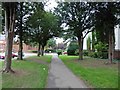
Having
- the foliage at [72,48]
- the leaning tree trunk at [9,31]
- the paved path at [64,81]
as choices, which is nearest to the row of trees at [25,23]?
the leaning tree trunk at [9,31]

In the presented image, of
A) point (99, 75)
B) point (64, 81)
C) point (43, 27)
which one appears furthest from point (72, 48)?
point (64, 81)

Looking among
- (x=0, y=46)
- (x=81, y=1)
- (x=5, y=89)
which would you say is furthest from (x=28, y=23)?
(x=0, y=46)

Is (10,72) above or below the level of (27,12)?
below

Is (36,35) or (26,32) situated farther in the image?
(36,35)

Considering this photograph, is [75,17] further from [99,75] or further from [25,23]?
[99,75]

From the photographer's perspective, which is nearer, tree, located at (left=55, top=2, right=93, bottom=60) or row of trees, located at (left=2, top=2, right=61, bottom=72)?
row of trees, located at (left=2, top=2, right=61, bottom=72)

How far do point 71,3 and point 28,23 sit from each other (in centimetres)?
641

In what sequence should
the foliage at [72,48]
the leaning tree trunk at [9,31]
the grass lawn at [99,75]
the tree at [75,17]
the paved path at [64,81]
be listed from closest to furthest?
the paved path at [64,81] < the grass lawn at [99,75] < the leaning tree trunk at [9,31] < the tree at [75,17] < the foliage at [72,48]

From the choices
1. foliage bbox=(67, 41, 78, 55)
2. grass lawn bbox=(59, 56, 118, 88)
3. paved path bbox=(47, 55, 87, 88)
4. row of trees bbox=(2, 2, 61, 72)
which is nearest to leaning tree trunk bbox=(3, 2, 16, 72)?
row of trees bbox=(2, 2, 61, 72)

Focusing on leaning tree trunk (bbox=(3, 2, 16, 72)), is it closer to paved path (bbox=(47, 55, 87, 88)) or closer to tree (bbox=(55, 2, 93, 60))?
paved path (bbox=(47, 55, 87, 88))

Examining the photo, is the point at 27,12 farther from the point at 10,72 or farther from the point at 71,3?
the point at 10,72

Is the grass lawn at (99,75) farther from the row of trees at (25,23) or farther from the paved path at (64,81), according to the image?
the row of trees at (25,23)

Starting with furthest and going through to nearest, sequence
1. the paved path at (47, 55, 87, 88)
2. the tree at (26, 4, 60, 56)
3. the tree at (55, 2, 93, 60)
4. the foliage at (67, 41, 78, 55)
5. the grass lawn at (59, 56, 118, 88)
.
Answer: the foliage at (67, 41, 78, 55)
the tree at (26, 4, 60, 56)
the tree at (55, 2, 93, 60)
the grass lawn at (59, 56, 118, 88)
the paved path at (47, 55, 87, 88)

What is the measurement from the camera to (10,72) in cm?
1477
